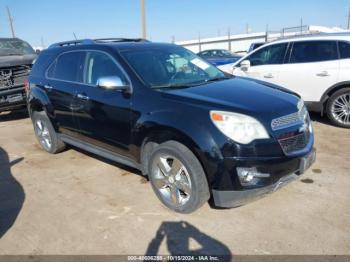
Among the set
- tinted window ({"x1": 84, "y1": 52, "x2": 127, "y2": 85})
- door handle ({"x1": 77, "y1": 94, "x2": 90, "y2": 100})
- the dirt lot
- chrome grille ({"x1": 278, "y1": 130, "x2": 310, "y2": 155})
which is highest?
tinted window ({"x1": 84, "y1": 52, "x2": 127, "y2": 85})

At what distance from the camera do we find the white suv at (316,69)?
6367 mm

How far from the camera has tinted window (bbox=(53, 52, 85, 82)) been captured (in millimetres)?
4688

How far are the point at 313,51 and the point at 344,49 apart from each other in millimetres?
571

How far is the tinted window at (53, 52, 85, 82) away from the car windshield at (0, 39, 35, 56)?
15.8 feet

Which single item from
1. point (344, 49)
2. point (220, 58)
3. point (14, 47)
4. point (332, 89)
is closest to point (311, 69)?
point (332, 89)

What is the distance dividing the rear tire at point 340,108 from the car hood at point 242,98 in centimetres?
296

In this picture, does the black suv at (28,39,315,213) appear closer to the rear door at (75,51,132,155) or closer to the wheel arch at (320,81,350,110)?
the rear door at (75,51,132,155)

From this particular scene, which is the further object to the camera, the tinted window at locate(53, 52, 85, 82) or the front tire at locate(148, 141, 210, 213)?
the tinted window at locate(53, 52, 85, 82)

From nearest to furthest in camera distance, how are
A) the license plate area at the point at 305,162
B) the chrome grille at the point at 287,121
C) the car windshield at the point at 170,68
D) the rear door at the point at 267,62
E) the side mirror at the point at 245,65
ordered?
the chrome grille at the point at 287,121, the license plate area at the point at 305,162, the car windshield at the point at 170,68, the rear door at the point at 267,62, the side mirror at the point at 245,65

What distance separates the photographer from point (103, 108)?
4.13m

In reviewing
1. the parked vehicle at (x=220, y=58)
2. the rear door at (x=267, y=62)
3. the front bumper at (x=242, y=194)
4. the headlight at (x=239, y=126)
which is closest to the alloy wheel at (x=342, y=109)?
the rear door at (x=267, y=62)

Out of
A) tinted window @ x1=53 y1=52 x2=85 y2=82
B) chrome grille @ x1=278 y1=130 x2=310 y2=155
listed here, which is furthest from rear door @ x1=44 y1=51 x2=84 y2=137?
chrome grille @ x1=278 y1=130 x2=310 y2=155

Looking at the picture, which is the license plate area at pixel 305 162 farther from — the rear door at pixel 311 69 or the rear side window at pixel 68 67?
the rear door at pixel 311 69

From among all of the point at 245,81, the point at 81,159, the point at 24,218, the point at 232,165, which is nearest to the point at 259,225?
Result: the point at 232,165
